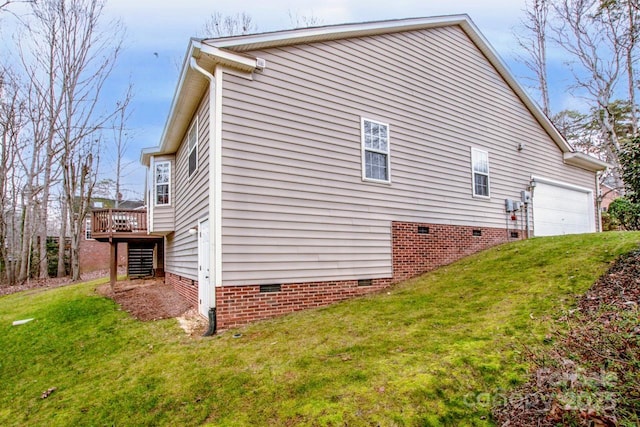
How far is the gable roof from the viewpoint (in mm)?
6117

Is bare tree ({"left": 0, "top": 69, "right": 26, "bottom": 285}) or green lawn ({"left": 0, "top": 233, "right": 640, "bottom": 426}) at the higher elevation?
bare tree ({"left": 0, "top": 69, "right": 26, "bottom": 285})

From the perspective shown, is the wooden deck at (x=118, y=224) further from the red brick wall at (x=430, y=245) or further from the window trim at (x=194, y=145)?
the red brick wall at (x=430, y=245)

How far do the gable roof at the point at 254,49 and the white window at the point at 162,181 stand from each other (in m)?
0.48

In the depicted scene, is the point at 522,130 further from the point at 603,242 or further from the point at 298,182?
the point at 298,182

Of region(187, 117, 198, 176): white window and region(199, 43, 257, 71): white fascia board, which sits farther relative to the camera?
region(187, 117, 198, 176): white window

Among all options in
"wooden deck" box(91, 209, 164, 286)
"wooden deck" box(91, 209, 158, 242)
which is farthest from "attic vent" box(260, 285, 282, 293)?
"wooden deck" box(91, 209, 158, 242)

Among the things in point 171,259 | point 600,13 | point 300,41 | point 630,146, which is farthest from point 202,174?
point 600,13

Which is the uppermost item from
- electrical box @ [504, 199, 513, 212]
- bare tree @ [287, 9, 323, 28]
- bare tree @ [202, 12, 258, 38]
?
bare tree @ [202, 12, 258, 38]

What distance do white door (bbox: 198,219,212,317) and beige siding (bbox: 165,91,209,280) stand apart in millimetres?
A: 273

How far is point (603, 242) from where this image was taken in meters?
7.33

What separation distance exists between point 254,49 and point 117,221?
27.8 ft

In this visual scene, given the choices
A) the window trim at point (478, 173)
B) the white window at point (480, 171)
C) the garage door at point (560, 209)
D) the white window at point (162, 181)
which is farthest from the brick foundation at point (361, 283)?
the white window at point (162, 181)

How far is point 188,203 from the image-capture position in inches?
349

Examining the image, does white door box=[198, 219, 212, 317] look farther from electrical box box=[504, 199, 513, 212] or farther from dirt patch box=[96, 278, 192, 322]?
electrical box box=[504, 199, 513, 212]
